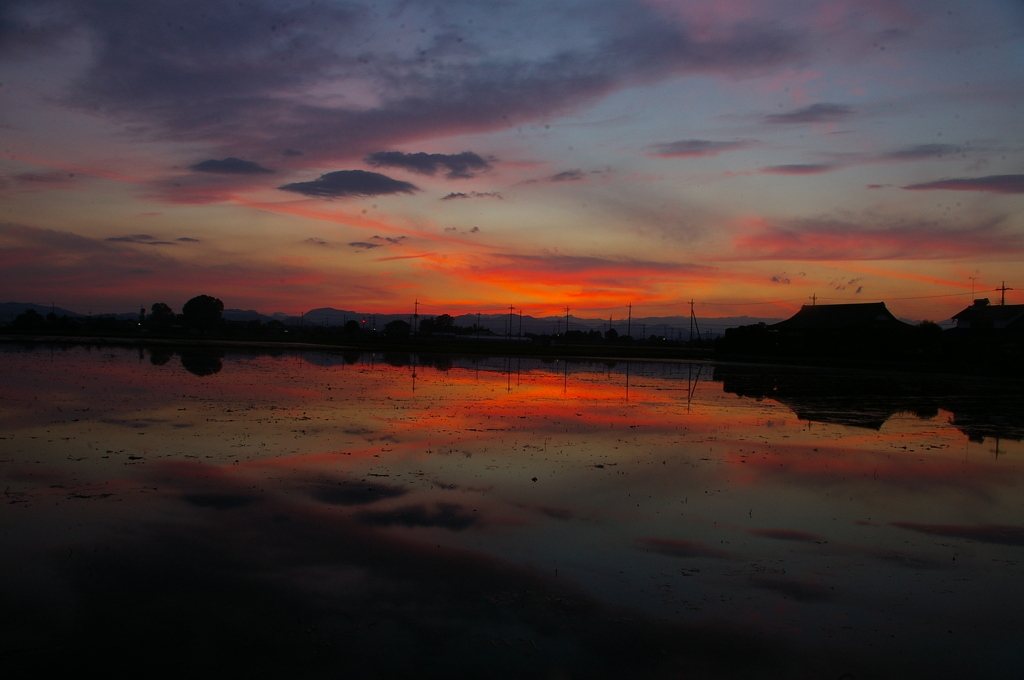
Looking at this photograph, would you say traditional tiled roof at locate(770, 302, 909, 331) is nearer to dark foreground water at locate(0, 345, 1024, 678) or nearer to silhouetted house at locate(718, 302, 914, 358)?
silhouetted house at locate(718, 302, 914, 358)

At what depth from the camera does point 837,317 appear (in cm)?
8488

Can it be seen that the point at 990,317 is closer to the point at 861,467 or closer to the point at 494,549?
the point at 861,467

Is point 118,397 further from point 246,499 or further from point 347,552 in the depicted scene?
point 347,552

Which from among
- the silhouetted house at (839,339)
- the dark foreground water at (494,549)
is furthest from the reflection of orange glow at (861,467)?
the silhouetted house at (839,339)

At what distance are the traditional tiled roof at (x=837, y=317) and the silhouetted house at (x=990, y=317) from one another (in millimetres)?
6754

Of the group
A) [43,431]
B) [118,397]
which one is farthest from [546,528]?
[118,397]

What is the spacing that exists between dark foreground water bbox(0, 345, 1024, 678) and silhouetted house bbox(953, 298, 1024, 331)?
63.1 metres

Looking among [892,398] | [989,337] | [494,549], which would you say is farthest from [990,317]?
[494,549]

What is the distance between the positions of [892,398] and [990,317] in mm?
57058

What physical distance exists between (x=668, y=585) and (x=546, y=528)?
7.17ft

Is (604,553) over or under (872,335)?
under

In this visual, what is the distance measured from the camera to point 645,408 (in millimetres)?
23234

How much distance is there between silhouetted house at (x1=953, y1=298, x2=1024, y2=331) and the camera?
224 feet

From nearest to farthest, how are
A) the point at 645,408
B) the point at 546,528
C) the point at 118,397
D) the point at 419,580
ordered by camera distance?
1. the point at 419,580
2. the point at 546,528
3. the point at 118,397
4. the point at 645,408
